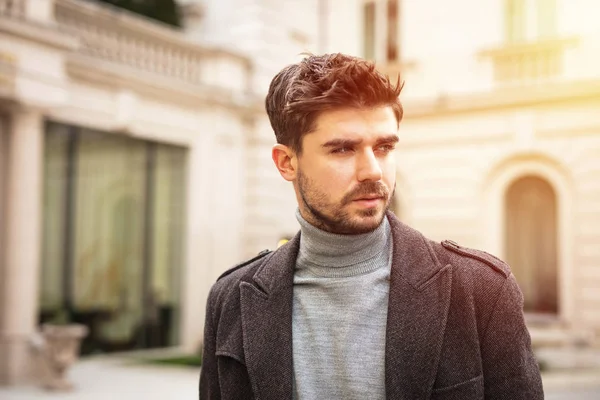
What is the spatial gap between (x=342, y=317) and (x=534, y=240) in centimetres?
1132

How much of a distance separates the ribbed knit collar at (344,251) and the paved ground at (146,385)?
772 cm

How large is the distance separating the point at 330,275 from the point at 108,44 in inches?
435

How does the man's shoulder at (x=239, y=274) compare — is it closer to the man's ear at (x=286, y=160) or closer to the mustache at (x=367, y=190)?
the man's ear at (x=286, y=160)

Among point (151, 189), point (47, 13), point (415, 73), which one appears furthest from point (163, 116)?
point (415, 73)

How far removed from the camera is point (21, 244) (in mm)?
10766

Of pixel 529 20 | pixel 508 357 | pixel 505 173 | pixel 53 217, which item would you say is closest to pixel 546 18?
pixel 529 20

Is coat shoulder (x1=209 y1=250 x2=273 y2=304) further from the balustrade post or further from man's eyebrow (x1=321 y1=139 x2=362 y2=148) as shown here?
the balustrade post

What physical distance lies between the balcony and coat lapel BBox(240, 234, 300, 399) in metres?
10.8

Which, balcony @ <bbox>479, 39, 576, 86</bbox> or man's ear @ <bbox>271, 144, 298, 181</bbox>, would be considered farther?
balcony @ <bbox>479, 39, 576, 86</bbox>

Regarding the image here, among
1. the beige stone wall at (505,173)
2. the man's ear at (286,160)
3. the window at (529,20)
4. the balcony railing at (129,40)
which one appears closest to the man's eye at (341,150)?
the man's ear at (286,160)

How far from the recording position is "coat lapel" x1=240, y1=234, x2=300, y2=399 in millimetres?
2068

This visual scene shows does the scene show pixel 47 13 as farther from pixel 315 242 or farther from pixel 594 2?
pixel 315 242

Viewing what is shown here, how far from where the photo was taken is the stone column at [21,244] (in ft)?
34.8

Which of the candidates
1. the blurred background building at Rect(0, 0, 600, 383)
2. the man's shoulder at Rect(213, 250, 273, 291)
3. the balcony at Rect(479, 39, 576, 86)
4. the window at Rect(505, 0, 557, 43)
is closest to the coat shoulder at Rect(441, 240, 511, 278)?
the man's shoulder at Rect(213, 250, 273, 291)
